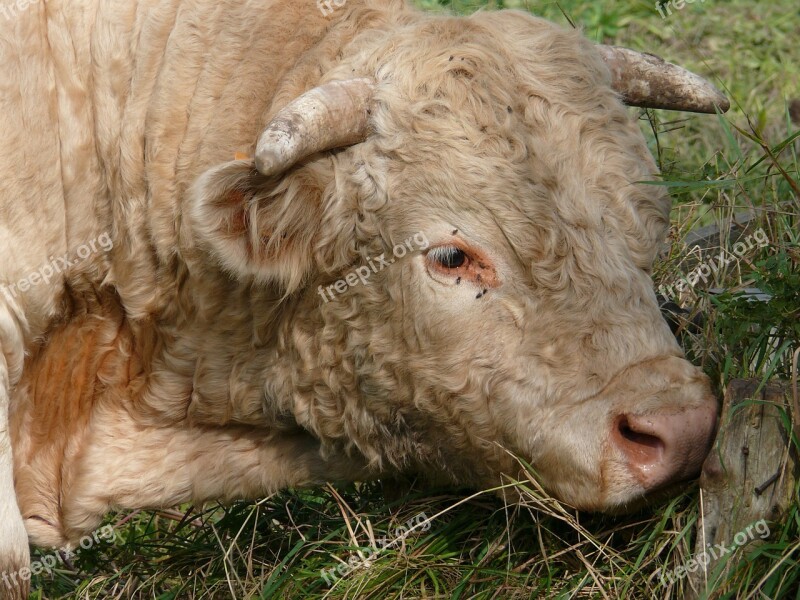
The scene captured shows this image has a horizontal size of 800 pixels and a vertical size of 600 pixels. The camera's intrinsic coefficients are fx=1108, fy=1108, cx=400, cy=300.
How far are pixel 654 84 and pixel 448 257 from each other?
4.07 feet

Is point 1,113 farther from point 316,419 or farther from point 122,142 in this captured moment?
point 316,419

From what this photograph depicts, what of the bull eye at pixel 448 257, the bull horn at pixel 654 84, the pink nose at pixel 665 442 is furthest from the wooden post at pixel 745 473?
the bull horn at pixel 654 84

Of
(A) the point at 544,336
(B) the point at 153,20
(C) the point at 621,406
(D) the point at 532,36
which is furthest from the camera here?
(B) the point at 153,20

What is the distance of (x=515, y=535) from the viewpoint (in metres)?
3.78

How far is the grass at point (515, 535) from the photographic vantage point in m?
3.35

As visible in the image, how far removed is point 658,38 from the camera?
8.51m

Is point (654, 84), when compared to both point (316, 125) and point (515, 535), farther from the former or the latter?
point (515, 535)

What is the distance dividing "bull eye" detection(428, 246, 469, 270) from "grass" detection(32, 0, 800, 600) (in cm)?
70

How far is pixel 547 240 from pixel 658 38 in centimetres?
555

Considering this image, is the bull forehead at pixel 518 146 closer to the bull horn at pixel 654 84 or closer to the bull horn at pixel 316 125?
the bull horn at pixel 316 125

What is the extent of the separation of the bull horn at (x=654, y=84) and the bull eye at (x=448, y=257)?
42.0 inches

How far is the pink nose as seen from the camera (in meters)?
3.13

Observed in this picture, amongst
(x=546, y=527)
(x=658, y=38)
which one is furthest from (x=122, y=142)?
(x=658, y=38)

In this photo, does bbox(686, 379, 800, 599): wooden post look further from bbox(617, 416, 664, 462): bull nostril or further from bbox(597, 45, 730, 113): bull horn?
bbox(597, 45, 730, 113): bull horn
